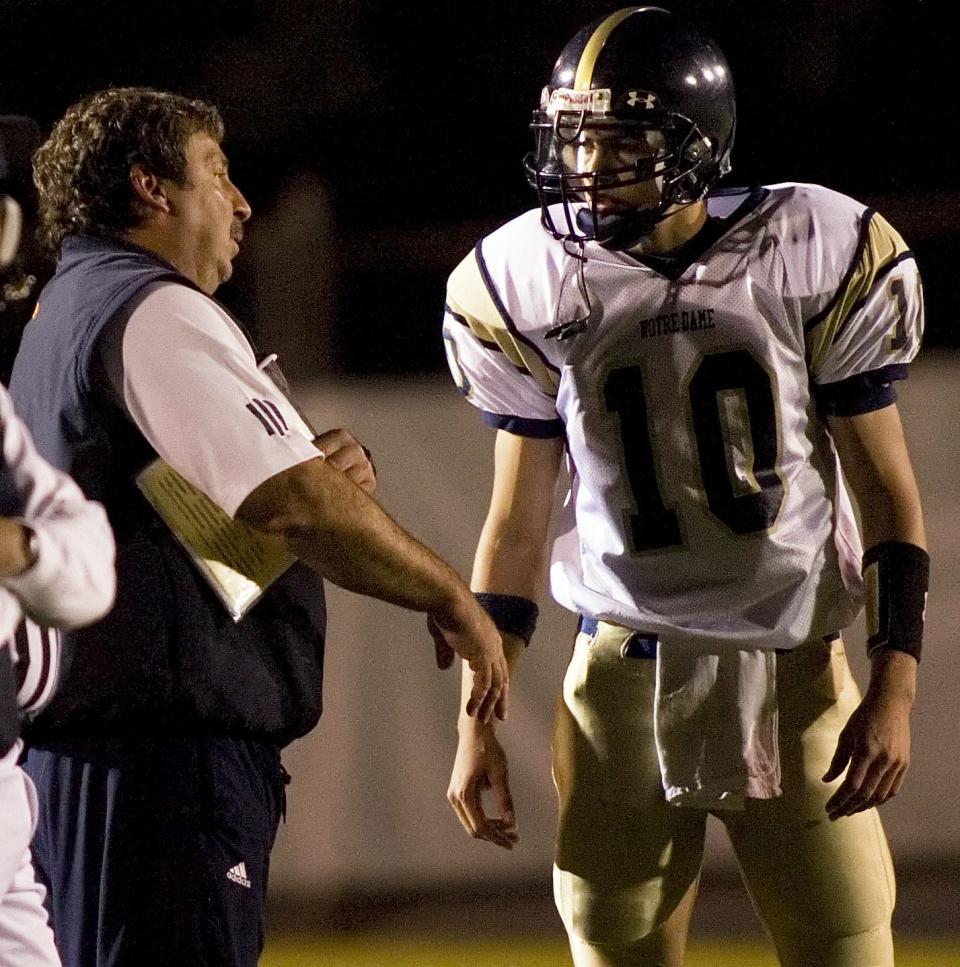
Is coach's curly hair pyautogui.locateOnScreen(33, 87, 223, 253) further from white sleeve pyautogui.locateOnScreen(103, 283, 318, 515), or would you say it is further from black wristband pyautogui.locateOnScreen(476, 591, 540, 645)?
black wristband pyautogui.locateOnScreen(476, 591, 540, 645)

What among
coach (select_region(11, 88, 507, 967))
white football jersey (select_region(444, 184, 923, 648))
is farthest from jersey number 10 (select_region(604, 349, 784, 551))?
coach (select_region(11, 88, 507, 967))

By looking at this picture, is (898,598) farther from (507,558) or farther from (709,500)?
(507,558)

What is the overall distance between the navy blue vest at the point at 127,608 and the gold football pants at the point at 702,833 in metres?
0.37

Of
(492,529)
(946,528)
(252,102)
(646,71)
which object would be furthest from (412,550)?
(252,102)

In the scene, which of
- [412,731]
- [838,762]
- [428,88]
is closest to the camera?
[838,762]

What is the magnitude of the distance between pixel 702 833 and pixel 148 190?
0.94 meters

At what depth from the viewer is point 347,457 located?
1.77m

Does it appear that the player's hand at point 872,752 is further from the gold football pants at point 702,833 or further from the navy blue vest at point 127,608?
the navy blue vest at point 127,608

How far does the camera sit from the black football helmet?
175 centimetres

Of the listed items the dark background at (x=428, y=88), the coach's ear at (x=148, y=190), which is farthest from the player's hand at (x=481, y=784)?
the dark background at (x=428, y=88)

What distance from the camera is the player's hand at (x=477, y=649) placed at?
168 centimetres

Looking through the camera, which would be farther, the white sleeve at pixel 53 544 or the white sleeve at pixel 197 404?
the white sleeve at pixel 197 404

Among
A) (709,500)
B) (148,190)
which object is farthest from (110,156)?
(709,500)

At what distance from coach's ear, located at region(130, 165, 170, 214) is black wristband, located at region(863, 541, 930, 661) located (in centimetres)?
87
